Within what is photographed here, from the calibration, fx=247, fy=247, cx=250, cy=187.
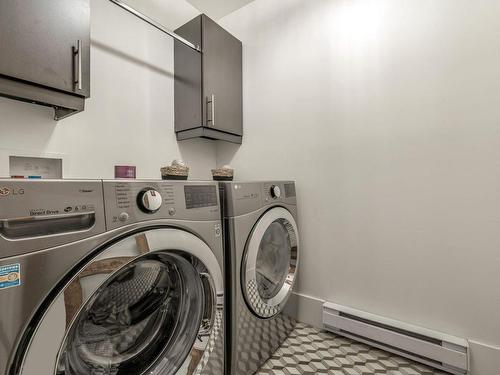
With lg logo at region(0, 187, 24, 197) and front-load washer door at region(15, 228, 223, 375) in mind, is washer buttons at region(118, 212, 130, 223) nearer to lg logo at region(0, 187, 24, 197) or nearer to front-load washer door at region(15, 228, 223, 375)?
front-load washer door at region(15, 228, 223, 375)

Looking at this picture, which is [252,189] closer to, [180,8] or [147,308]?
[147,308]

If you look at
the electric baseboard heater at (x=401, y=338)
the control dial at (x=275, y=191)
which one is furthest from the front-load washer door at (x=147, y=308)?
the electric baseboard heater at (x=401, y=338)

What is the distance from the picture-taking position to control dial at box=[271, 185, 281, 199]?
50.9 inches

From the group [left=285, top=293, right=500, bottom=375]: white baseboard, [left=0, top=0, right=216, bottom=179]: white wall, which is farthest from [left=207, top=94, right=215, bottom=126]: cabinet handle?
[left=285, top=293, right=500, bottom=375]: white baseboard

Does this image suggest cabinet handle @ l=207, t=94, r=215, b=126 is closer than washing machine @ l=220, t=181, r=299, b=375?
No

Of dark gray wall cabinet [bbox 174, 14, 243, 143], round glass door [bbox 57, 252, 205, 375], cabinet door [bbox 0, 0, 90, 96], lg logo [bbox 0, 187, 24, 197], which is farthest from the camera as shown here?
dark gray wall cabinet [bbox 174, 14, 243, 143]

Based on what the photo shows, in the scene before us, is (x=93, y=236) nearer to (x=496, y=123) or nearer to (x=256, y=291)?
(x=256, y=291)

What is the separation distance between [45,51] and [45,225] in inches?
31.0

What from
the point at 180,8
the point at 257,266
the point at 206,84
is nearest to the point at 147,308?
the point at 257,266

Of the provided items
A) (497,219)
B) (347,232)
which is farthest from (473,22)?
(347,232)

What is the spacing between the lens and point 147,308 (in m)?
0.87

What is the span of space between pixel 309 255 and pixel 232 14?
6.26ft

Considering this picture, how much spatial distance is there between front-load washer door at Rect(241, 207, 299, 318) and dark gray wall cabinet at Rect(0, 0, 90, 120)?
961 millimetres

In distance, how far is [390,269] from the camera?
4.33ft
